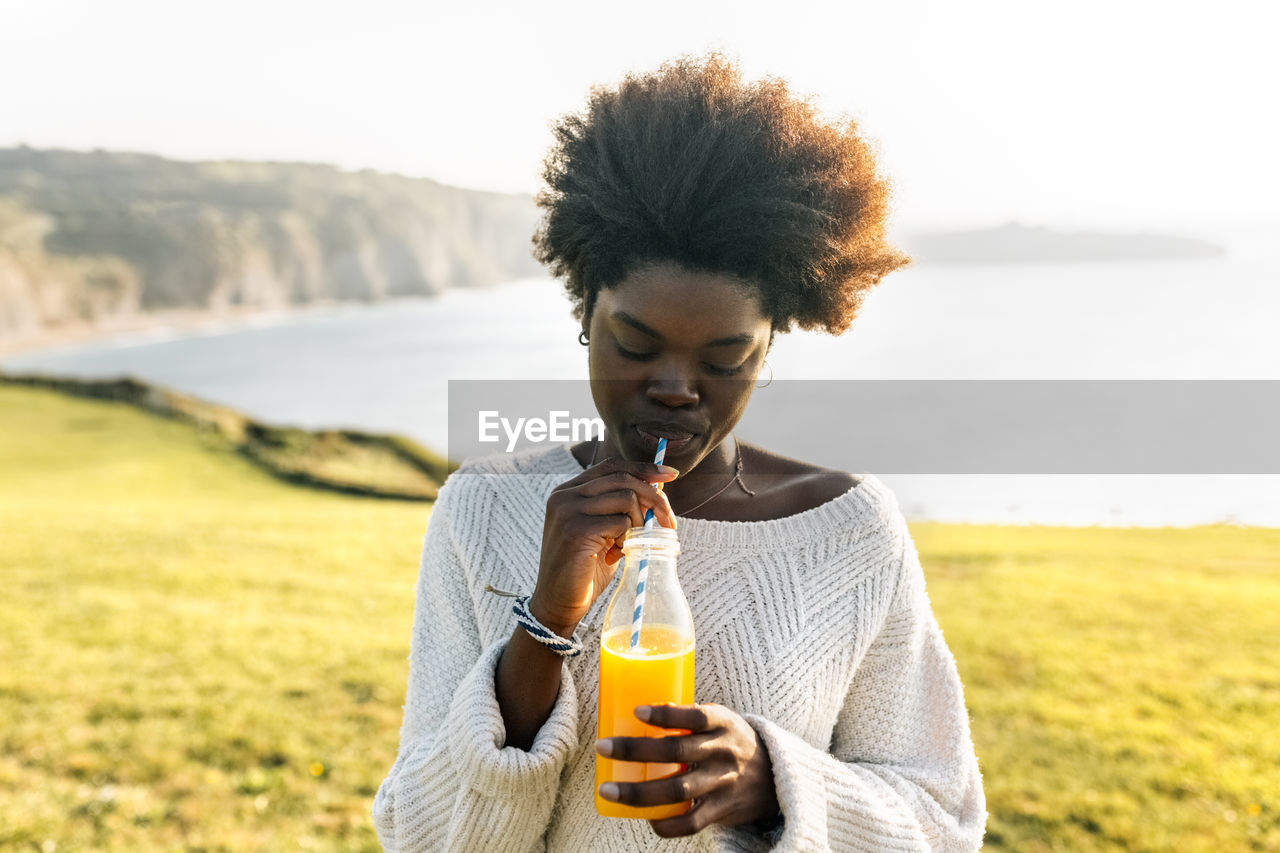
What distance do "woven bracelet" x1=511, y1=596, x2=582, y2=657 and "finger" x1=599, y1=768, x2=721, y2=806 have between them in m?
0.29

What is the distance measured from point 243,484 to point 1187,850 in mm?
17992

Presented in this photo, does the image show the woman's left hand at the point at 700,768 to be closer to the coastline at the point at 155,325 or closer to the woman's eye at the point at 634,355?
the woman's eye at the point at 634,355

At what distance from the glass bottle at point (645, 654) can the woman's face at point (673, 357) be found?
11.0 inches

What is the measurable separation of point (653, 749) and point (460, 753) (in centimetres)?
46

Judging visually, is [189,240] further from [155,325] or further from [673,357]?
[673,357]

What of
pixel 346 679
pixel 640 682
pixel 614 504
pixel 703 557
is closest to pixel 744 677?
pixel 703 557

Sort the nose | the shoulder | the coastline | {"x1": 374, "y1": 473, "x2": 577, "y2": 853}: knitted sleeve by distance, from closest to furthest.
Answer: {"x1": 374, "y1": 473, "x2": 577, "y2": 853}: knitted sleeve, the nose, the shoulder, the coastline

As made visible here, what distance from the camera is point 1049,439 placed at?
13664mm

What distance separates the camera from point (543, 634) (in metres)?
1.83

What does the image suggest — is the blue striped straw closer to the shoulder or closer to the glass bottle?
the glass bottle

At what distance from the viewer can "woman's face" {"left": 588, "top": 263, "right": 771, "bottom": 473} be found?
6.44 ft

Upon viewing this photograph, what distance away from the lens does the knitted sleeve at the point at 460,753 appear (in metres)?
1.87

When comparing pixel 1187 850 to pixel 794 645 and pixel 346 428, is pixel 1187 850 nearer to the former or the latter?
pixel 794 645

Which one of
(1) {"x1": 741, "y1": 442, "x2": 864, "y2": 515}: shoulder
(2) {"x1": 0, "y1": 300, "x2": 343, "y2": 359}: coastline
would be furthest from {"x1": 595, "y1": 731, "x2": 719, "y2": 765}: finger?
(2) {"x1": 0, "y1": 300, "x2": 343, "y2": 359}: coastline
